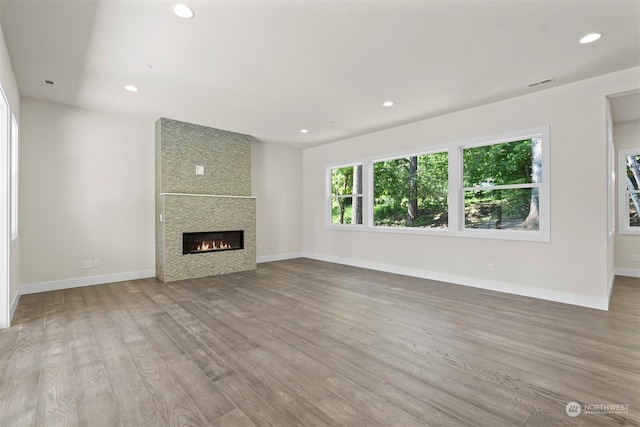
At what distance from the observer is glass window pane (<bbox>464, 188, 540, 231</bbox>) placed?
4066mm

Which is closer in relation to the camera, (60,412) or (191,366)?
(60,412)

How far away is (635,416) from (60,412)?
3.32 meters

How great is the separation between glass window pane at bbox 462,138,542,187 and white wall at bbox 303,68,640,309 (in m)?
0.24

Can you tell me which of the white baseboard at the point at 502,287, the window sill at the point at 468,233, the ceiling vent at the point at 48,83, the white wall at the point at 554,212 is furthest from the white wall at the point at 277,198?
the ceiling vent at the point at 48,83

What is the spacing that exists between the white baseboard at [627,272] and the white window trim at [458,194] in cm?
284

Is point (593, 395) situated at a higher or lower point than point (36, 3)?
lower

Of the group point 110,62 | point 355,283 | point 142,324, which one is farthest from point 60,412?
point 355,283

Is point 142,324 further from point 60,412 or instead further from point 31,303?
point 31,303

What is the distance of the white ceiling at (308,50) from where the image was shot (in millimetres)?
2311

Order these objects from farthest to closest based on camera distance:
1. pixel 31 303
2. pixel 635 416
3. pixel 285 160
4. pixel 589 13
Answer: pixel 285 160, pixel 31 303, pixel 589 13, pixel 635 416

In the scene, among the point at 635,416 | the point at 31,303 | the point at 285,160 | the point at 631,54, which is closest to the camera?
the point at 635,416

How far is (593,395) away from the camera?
1.85 m

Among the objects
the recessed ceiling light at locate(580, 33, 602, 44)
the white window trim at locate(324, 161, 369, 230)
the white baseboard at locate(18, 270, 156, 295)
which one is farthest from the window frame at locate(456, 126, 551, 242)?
the white baseboard at locate(18, 270, 156, 295)

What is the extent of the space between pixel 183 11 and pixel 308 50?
1122 millimetres
